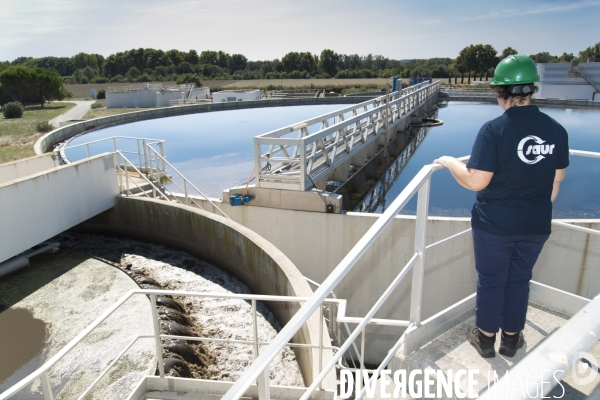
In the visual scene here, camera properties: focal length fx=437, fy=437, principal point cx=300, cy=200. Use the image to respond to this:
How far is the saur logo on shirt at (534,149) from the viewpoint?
7.16ft

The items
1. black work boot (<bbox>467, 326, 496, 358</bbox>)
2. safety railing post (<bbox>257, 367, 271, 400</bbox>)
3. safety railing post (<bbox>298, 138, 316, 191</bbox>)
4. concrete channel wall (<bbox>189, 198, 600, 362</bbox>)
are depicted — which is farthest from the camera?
concrete channel wall (<bbox>189, 198, 600, 362</bbox>)

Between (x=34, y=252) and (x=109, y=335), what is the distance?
3970mm

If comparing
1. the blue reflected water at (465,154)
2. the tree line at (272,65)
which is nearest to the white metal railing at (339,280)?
the blue reflected water at (465,154)

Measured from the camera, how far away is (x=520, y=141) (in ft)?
7.13

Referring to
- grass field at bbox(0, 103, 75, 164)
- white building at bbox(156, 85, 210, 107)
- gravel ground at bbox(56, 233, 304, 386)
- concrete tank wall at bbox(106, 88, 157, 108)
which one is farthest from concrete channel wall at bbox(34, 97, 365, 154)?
gravel ground at bbox(56, 233, 304, 386)

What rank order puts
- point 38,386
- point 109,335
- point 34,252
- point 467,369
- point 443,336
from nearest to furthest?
1. point 467,369
2. point 443,336
3. point 38,386
4. point 109,335
5. point 34,252

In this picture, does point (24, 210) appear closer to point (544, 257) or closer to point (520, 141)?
point (520, 141)

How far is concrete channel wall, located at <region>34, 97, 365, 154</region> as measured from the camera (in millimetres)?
22031

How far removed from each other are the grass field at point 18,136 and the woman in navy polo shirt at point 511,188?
56.3 ft

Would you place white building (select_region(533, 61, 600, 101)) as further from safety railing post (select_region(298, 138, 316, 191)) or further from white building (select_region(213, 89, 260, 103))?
safety railing post (select_region(298, 138, 316, 191))

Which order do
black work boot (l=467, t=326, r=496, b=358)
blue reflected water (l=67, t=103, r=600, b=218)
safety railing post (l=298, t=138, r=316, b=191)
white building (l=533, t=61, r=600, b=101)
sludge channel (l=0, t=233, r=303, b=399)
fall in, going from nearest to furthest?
black work boot (l=467, t=326, r=496, b=358) < sludge channel (l=0, t=233, r=303, b=399) < safety railing post (l=298, t=138, r=316, b=191) < blue reflected water (l=67, t=103, r=600, b=218) < white building (l=533, t=61, r=600, b=101)

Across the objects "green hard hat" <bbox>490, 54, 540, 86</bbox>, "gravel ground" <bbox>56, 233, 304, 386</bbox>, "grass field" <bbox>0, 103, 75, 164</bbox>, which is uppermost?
"green hard hat" <bbox>490, 54, 540, 86</bbox>

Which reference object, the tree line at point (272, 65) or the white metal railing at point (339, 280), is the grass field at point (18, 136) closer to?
the white metal railing at point (339, 280)

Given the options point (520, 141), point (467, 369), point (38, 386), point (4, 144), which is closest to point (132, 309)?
A: point (38, 386)
